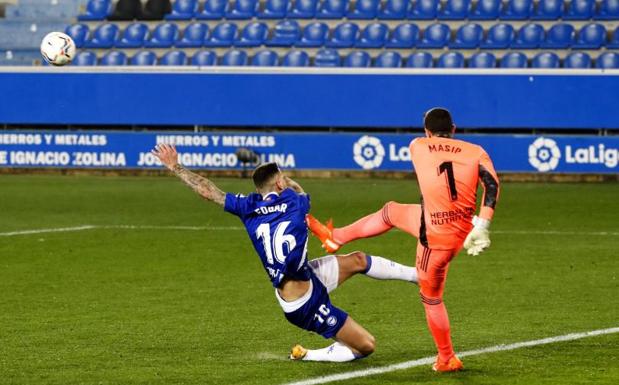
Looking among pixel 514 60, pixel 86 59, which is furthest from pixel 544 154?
pixel 86 59

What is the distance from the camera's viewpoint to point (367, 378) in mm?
9094

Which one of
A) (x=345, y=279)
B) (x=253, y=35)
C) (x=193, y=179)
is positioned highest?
(x=253, y=35)

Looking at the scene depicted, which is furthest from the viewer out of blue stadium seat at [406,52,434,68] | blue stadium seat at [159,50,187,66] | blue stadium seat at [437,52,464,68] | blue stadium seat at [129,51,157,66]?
blue stadium seat at [129,51,157,66]

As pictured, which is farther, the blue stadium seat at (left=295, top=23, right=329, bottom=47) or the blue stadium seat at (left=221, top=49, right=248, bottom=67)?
the blue stadium seat at (left=295, top=23, right=329, bottom=47)

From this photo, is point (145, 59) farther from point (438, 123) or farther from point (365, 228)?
point (438, 123)

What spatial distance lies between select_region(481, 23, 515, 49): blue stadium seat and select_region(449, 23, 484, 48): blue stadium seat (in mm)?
186

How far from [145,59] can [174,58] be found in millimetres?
769

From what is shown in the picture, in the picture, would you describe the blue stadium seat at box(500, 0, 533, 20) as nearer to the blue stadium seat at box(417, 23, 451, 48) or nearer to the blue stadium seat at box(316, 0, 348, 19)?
the blue stadium seat at box(417, 23, 451, 48)

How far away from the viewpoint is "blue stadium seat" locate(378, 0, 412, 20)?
31094 millimetres

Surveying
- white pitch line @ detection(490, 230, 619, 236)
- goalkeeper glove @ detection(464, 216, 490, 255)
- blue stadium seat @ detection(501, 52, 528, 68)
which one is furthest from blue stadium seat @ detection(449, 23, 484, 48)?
goalkeeper glove @ detection(464, 216, 490, 255)

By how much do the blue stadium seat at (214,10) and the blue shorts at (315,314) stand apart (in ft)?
77.0

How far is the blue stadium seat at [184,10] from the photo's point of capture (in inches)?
1294

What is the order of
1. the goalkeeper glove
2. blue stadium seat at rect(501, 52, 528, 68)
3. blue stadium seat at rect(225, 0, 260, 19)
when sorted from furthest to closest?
1. blue stadium seat at rect(225, 0, 260, 19)
2. blue stadium seat at rect(501, 52, 528, 68)
3. the goalkeeper glove

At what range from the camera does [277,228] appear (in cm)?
950
